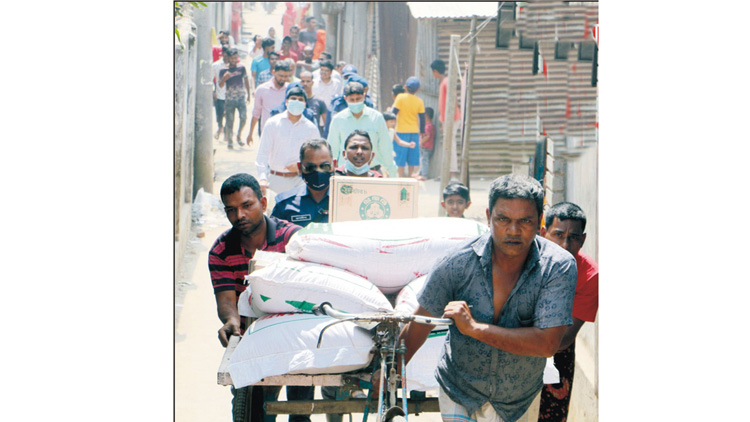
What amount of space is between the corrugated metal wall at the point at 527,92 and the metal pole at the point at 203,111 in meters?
3.78

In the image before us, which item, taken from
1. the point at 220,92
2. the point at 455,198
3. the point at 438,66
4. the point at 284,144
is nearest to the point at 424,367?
the point at 455,198

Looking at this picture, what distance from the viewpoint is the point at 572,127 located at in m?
6.59

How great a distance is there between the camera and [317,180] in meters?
5.35

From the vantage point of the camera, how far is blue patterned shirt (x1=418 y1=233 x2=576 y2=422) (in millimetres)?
2867

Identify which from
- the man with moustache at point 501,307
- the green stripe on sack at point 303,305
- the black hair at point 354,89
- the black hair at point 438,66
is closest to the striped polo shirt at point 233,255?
the green stripe on sack at point 303,305

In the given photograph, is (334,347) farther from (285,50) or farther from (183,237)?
(285,50)

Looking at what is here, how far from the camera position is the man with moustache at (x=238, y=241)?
13.5ft

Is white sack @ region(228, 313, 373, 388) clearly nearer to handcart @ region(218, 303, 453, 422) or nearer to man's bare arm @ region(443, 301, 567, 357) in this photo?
handcart @ region(218, 303, 453, 422)

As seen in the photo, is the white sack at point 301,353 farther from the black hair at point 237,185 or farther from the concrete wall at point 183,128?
the concrete wall at point 183,128

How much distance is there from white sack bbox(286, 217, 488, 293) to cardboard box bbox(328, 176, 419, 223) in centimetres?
120

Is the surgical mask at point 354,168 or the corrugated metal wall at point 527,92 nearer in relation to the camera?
the surgical mask at point 354,168

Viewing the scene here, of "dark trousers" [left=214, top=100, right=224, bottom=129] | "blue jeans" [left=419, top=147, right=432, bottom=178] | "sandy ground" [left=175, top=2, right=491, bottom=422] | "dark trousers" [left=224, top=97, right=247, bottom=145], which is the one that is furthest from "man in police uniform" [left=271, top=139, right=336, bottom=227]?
"blue jeans" [left=419, top=147, right=432, bottom=178]

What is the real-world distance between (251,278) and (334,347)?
507mm
